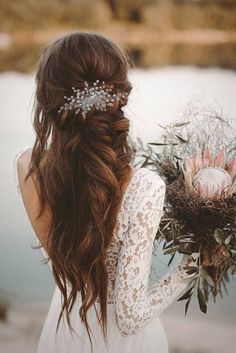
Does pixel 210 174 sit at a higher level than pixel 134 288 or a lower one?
higher

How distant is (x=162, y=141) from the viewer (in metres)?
1.69

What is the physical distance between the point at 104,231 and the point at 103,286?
13 cm

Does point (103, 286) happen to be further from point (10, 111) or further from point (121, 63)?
point (10, 111)

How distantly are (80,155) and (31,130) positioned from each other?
4.08ft

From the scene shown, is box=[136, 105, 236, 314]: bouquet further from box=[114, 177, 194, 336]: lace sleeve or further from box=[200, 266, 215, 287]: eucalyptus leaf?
box=[114, 177, 194, 336]: lace sleeve

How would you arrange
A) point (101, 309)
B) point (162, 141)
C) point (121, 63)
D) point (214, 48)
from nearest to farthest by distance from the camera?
point (121, 63)
point (101, 309)
point (162, 141)
point (214, 48)

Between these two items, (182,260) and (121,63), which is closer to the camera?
(121,63)

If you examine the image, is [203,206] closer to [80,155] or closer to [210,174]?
[210,174]

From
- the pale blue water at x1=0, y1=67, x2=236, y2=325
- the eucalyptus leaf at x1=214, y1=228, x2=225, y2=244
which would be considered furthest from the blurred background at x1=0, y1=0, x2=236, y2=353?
the eucalyptus leaf at x1=214, y1=228, x2=225, y2=244

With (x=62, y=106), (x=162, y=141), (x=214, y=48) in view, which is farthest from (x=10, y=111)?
(x=62, y=106)

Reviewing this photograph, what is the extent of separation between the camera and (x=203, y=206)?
4.72 feet

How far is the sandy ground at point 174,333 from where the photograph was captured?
2.60 m

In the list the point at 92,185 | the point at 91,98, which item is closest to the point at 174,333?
the point at 92,185

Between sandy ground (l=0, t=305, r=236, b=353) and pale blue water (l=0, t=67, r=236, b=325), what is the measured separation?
45mm
